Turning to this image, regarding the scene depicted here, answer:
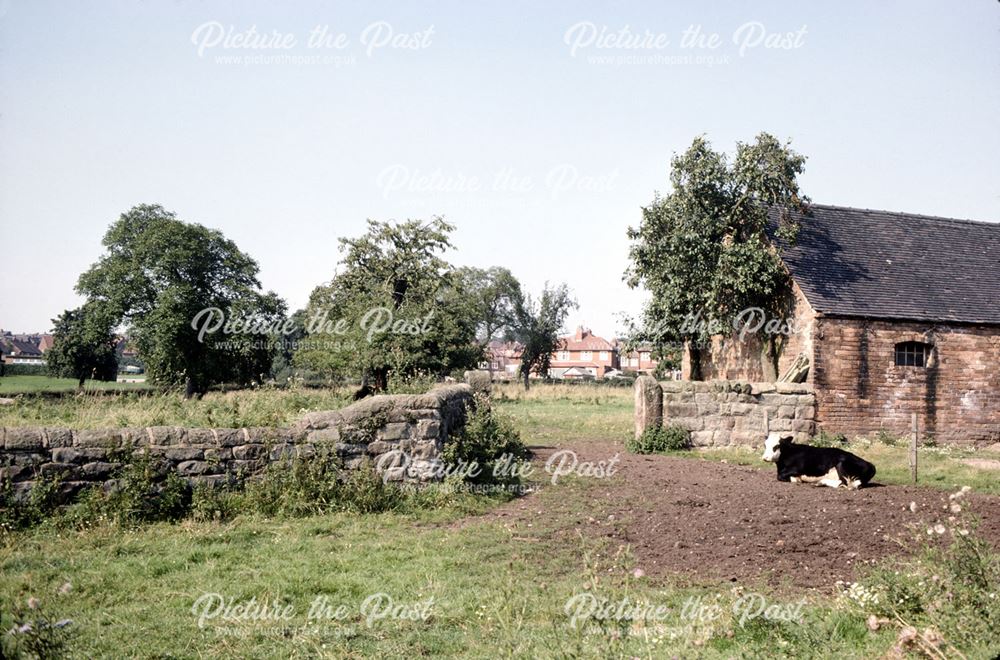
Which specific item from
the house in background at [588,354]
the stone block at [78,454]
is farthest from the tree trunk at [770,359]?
the house in background at [588,354]

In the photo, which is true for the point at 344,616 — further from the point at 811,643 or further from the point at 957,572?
the point at 957,572

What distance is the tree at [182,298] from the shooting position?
1399 inches

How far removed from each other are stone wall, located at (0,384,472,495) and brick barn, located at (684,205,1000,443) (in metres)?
11.1

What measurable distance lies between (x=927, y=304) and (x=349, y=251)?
1951 cm

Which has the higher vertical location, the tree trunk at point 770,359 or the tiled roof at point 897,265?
the tiled roof at point 897,265

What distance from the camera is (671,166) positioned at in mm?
18391

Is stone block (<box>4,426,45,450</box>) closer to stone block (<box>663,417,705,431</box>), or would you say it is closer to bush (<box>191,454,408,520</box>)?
bush (<box>191,454,408,520</box>)

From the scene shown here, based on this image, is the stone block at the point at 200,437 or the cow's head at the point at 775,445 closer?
the stone block at the point at 200,437

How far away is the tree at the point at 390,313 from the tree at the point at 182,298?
12.9 m

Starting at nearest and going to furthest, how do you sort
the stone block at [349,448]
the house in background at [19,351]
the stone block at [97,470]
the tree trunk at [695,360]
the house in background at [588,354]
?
1. the stone block at [97,470]
2. the stone block at [349,448]
3. the tree trunk at [695,360]
4. the house in background at [19,351]
5. the house in background at [588,354]

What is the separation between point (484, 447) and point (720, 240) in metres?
10.3

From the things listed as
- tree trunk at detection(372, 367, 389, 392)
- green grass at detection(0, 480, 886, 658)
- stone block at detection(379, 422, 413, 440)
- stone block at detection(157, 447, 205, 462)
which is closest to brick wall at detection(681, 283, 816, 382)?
tree trunk at detection(372, 367, 389, 392)

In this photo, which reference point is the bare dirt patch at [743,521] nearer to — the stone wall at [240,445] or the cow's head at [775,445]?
the cow's head at [775,445]

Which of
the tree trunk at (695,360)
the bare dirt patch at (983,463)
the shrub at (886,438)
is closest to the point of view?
the bare dirt patch at (983,463)
